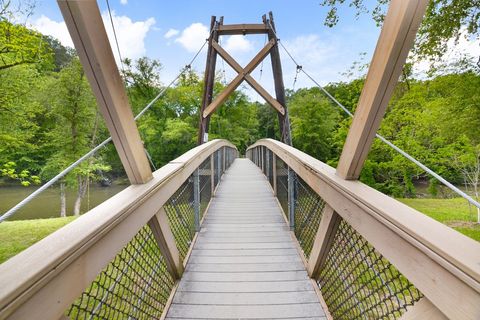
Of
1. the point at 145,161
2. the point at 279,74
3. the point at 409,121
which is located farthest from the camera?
the point at 409,121

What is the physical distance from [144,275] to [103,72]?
1.21m

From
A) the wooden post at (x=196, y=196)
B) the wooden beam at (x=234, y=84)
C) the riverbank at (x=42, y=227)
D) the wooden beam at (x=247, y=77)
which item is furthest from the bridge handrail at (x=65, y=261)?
the wooden beam at (x=247, y=77)

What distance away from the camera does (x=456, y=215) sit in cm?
814

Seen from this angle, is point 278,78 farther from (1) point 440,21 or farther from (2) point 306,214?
(2) point 306,214

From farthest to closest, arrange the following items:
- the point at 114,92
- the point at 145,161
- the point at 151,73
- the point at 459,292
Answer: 1. the point at 151,73
2. the point at 145,161
3. the point at 114,92
4. the point at 459,292

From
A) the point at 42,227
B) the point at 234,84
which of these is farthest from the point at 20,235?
the point at 234,84

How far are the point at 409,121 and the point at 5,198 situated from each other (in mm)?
23749

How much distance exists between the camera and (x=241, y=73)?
6.66 metres

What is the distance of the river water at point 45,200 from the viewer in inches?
567

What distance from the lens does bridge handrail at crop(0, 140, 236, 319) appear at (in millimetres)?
563

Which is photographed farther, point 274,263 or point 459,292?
point 274,263

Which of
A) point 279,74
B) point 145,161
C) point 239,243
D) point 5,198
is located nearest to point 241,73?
point 279,74

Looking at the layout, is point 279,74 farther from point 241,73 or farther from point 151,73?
point 151,73

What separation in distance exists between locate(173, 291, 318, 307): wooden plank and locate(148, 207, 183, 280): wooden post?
0.18 m
